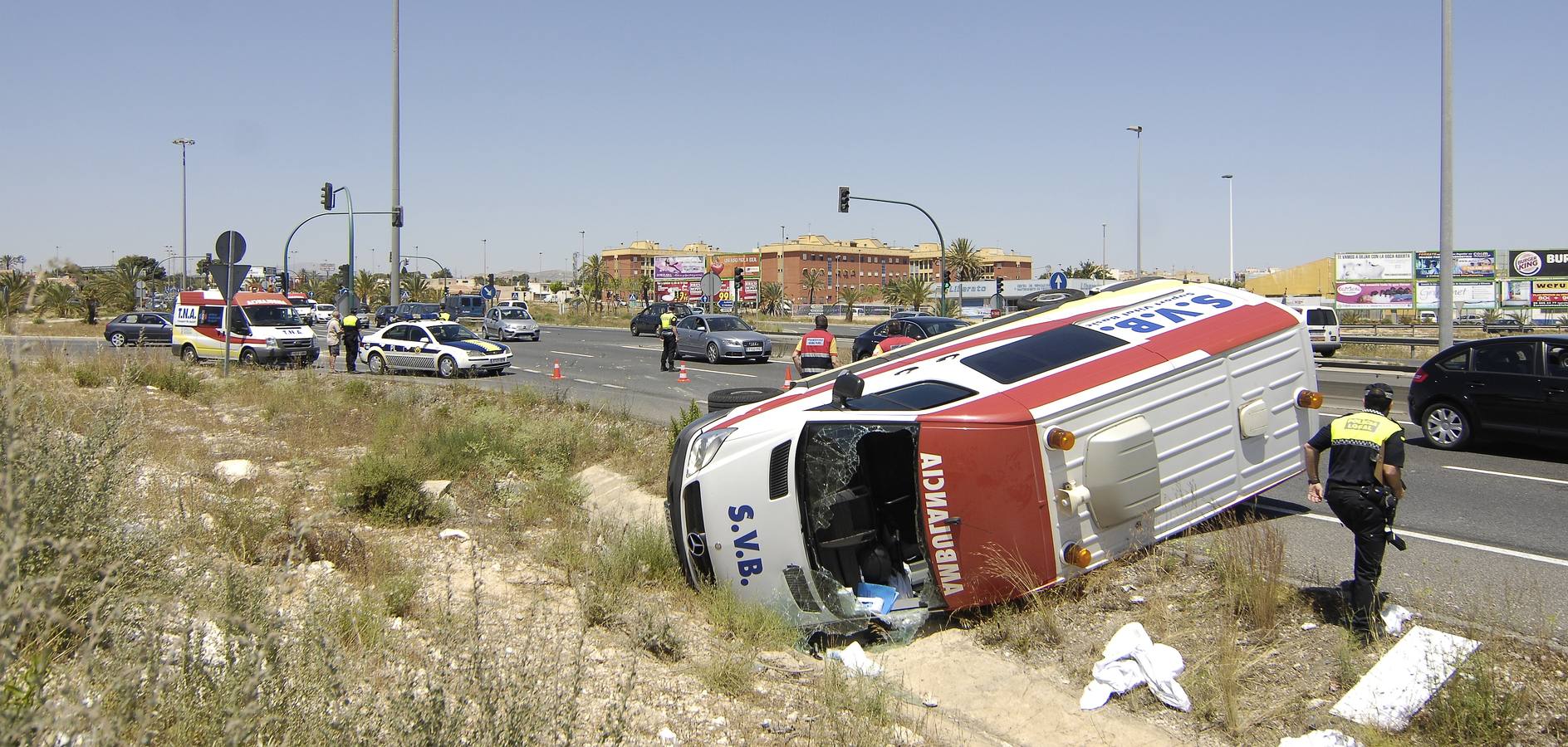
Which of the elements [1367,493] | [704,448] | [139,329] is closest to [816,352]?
[704,448]

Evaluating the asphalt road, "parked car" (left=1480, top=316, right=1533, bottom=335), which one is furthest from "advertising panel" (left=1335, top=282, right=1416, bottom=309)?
the asphalt road

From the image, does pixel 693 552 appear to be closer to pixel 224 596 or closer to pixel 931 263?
pixel 224 596

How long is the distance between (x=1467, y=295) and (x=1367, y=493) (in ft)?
207

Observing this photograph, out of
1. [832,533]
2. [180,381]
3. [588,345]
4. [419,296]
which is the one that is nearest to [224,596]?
[832,533]

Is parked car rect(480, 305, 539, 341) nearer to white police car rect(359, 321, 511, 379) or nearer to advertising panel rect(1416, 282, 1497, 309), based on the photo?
white police car rect(359, 321, 511, 379)

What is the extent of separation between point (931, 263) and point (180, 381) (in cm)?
14772

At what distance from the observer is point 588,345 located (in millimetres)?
41438

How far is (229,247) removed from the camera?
16.5m

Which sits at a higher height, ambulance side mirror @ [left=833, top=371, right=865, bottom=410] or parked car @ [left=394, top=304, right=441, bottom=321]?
parked car @ [left=394, top=304, right=441, bottom=321]

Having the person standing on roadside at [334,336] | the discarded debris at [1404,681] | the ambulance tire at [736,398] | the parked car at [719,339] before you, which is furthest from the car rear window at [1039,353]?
the parked car at [719,339]

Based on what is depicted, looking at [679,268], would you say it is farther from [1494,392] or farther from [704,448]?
[704,448]

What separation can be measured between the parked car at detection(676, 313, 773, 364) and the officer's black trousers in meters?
24.7

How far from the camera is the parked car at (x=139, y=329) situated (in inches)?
1502

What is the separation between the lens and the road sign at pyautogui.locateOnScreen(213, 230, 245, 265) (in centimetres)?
1641
